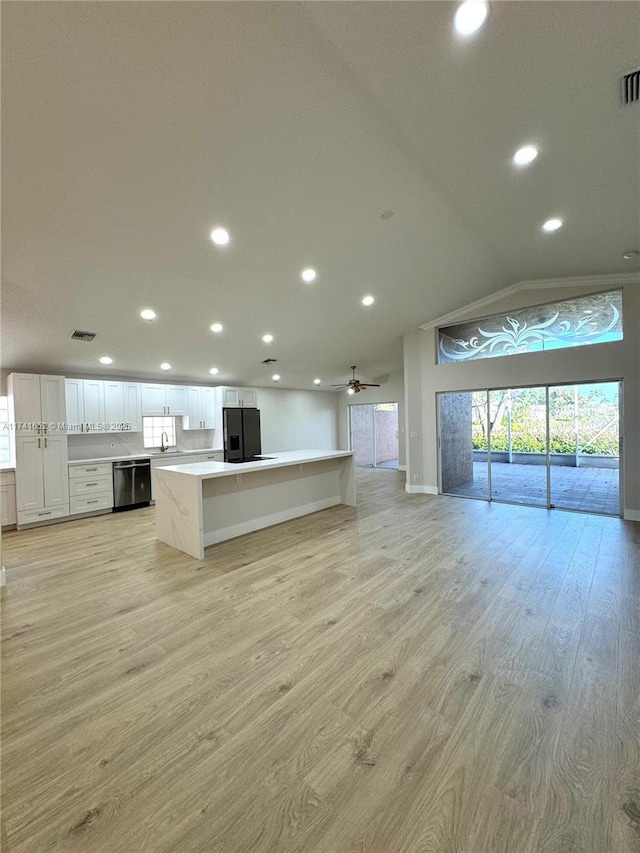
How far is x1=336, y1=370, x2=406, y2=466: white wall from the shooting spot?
9723 mm

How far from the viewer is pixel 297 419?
A: 10398mm

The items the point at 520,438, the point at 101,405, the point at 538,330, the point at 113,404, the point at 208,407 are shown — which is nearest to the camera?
the point at 538,330

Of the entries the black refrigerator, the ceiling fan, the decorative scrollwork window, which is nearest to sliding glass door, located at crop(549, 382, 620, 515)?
the decorative scrollwork window

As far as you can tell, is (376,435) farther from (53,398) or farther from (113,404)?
(53,398)

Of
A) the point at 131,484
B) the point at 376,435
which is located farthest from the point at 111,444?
the point at 376,435

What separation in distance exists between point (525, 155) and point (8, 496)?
7253 mm

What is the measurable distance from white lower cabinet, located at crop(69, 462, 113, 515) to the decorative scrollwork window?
20.9ft

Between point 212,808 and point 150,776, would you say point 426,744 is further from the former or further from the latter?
point 150,776

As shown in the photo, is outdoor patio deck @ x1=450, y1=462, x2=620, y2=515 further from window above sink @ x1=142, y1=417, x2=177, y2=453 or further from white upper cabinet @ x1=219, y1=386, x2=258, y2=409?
window above sink @ x1=142, y1=417, x2=177, y2=453

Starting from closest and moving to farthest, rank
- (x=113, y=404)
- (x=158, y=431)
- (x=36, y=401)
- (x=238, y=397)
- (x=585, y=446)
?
(x=36, y=401)
(x=585, y=446)
(x=113, y=404)
(x=158, y=431)
(x=238, y=397)

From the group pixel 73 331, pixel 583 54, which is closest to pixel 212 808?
pixel 583 54

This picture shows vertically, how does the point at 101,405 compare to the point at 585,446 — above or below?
above

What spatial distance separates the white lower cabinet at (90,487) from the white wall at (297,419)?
13.3 ft

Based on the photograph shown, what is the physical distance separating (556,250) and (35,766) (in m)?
6.18
